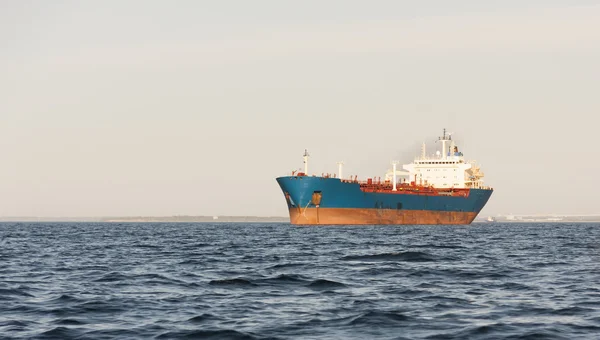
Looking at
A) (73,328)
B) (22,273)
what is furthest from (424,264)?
(73,328)

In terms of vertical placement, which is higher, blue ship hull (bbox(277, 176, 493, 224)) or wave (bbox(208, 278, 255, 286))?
blue ship hull (bbox(277, 176, 493, 224))

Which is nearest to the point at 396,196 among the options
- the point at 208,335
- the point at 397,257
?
the point at 397,257

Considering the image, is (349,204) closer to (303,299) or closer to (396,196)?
(396,196)

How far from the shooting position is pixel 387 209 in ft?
313

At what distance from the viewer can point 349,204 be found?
90.6 metres

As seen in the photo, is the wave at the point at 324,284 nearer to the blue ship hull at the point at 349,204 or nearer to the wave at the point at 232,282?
the wave at the point at 232,282

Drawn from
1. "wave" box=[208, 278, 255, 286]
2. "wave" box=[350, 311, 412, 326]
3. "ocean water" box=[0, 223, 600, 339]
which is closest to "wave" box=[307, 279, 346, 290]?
"ocean water" box=[0, 223, 600, 339]

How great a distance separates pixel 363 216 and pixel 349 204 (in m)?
3.00

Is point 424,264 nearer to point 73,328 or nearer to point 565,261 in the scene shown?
point 565,261

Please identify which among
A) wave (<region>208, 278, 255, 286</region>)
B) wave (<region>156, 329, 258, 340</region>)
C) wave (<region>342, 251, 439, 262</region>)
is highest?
wave (<region>342, 251, 439, 262</region>)

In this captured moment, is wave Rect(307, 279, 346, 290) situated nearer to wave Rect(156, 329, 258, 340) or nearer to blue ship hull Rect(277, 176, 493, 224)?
wave Rect(156, 329, 258, 340)

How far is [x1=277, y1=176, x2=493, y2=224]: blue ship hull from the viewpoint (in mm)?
89000

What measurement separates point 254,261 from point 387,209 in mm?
65605

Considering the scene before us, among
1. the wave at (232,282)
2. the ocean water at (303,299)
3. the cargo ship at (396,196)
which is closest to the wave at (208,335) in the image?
the ocean water at (303,299)
